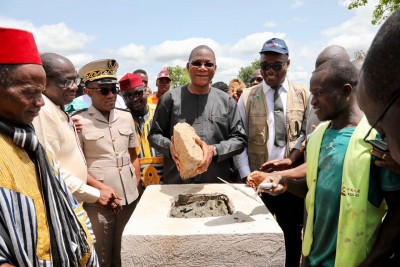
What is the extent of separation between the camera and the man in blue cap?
10.9ft

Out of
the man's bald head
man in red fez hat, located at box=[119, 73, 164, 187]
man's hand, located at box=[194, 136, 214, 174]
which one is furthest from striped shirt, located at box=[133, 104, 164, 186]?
the man's bald head

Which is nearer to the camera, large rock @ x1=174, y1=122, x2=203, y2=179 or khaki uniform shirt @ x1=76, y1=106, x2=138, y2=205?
large rock @ x1=174, y1=122, x2=203, y2=179

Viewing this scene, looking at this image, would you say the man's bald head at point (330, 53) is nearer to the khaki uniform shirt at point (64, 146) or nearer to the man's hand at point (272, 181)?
the man's hand at point (272, 181)

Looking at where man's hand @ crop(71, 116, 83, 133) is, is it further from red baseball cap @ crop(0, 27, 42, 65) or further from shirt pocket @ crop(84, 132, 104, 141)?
red baseball cap @ crop(0, 27, 42, 65)

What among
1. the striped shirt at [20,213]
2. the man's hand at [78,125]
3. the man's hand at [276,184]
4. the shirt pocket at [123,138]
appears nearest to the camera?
the striped shirt at [20,213]

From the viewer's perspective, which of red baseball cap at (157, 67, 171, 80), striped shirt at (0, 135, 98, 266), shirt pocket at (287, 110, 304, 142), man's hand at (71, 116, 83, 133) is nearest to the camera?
striped shirt at (0, 135, 98, 266)

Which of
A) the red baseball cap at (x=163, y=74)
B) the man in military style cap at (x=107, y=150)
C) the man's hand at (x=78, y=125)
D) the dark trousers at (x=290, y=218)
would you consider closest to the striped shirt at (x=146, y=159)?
the man in military style cap at (x=107, y=150)

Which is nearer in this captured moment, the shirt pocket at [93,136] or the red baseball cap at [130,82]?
the shirt pocket at [93,136]

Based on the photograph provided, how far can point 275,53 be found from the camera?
3338 millimetres

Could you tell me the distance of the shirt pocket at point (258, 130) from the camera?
10.9 ft

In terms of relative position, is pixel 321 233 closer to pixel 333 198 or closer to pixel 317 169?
pixel 333 198

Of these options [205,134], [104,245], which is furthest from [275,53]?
[104,245]

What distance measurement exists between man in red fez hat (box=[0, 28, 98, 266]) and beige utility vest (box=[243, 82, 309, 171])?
213 centimetres

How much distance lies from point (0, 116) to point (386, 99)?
4.50 ft
